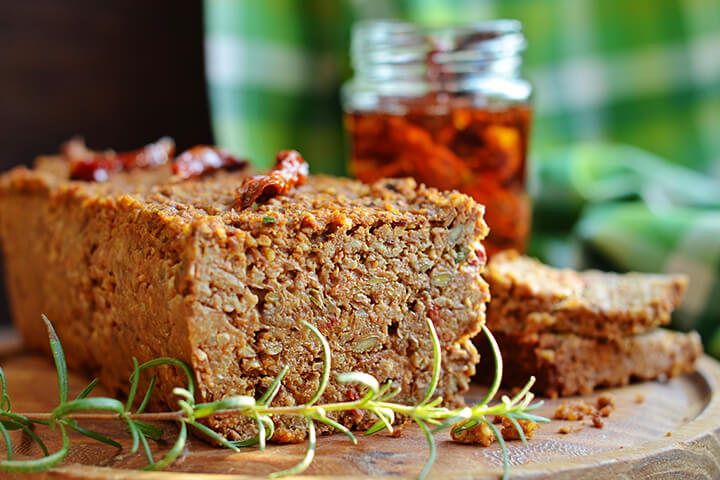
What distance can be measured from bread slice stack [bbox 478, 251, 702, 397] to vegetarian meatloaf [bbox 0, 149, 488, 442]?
315 mm

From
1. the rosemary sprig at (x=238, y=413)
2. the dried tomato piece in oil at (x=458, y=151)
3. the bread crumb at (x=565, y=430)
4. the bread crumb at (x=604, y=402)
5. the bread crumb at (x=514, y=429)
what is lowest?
the bread crumb at (x=604, y=402)

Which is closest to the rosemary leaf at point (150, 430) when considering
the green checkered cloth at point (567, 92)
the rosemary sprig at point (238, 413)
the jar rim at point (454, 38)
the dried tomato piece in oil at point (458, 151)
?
the rosemary sprig at point (238, 413)

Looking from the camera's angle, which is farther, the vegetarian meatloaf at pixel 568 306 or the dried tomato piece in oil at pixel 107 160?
the dried tomato piece in oil at pixel 107 160

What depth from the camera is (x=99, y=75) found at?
17.3 feet

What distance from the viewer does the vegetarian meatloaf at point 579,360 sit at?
9.11ft

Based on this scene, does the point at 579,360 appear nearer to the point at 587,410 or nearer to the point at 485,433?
the point at 587,410

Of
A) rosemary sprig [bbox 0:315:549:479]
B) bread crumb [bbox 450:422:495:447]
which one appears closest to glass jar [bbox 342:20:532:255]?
bread crumb [bbox 450:422:495:447]

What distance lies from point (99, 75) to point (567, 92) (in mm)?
3170

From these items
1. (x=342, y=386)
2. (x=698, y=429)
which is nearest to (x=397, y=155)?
(x=342, y=386)

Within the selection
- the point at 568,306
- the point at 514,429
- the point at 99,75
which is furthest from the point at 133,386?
the point at 99,75

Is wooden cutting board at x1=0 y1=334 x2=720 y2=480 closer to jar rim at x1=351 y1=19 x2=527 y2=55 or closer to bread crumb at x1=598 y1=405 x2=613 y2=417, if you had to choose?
bread crumb at x1=598 y1=405 x2=613 y2=417

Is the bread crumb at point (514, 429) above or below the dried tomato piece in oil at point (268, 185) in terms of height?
below

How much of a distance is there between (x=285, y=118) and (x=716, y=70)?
2.90 m

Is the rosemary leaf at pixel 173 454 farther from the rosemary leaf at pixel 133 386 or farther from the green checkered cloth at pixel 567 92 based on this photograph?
the green checkered cloth at pixel 567 92
